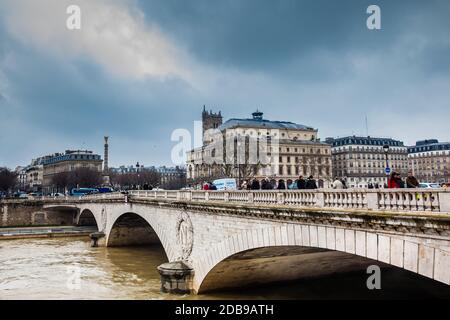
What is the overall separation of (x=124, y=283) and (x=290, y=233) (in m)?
16.6

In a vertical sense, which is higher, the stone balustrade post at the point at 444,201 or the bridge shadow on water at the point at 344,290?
the stone balustrade post at the point at 444,201

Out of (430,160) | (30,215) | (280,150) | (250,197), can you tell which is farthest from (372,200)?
(430,160)

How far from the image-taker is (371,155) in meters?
120

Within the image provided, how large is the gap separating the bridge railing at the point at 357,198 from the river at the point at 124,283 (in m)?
7.23

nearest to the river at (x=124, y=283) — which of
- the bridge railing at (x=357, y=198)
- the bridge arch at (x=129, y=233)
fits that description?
the bridge arch at (x=129, y=233)

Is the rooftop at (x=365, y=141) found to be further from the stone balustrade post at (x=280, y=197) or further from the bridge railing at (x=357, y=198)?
the stone balustrade post at (x=280, y=197)

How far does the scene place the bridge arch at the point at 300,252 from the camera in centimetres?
1014

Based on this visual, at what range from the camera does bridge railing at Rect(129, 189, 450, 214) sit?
32.6 ft

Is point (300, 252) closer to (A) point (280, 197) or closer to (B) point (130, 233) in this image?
(A) point (280, 197)

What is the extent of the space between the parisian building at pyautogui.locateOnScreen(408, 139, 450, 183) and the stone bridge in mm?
97256

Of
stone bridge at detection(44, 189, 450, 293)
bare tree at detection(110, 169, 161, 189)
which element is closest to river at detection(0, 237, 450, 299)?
stone bridge at detection(44, 189, 450, 293)

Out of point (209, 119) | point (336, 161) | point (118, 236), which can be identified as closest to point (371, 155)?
point (336, 161)

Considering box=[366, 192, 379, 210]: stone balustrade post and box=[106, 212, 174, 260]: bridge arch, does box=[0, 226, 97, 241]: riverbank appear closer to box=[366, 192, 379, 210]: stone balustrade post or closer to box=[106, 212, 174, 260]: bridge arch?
box=[106, 212, 174, 260]: bridge arch
